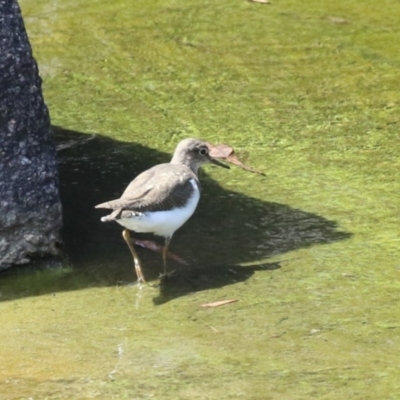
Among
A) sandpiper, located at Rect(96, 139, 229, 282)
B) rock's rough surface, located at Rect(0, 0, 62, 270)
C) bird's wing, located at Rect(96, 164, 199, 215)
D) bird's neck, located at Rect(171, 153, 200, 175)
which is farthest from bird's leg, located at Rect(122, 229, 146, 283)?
bird's neck, located at Rect(171, 153, 200, 175)

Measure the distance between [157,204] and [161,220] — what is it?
82 mm

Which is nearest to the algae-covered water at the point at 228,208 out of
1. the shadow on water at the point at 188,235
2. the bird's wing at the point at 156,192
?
the shadow on water at the point at 188,235

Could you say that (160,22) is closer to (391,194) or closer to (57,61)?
(57,61)

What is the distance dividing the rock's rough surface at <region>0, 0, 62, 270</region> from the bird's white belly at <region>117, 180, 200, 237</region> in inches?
14.1

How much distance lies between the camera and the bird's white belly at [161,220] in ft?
17.3

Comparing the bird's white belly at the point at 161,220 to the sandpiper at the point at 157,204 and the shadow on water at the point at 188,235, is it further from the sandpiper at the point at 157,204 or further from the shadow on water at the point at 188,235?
the shadow on water at the point at 188,235

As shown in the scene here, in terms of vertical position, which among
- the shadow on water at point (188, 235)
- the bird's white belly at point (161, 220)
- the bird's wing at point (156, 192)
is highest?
the bird's wing at point (156, 192)

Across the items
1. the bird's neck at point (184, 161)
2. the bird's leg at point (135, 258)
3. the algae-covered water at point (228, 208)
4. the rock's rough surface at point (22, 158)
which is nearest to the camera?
the algae-covered water at point (228, 208)

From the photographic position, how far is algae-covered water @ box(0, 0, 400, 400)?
4.34 m

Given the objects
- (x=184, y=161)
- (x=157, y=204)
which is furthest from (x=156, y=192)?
(x=184, y=161)

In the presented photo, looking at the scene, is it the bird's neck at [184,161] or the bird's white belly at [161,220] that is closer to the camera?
the bird's white belly at [161,220]

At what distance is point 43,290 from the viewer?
5.19 meters

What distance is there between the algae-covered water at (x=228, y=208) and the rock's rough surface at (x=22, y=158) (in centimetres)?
19

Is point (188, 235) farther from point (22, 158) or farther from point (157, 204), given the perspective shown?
point (22, 158)
